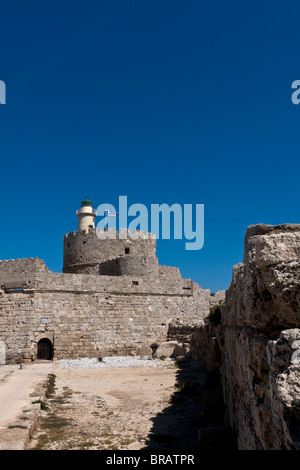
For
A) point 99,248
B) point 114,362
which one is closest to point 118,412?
point 114,362

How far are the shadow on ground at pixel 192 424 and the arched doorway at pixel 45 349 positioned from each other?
25.4 ft

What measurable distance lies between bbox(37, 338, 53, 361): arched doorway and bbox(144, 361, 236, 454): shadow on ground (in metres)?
7.75

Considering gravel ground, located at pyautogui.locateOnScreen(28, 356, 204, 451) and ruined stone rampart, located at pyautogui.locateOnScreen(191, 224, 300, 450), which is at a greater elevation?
ruined stone rampart, located at pyautogui.locateOnScreen(191, 224, 300, 450)

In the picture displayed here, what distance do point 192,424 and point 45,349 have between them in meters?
10.7

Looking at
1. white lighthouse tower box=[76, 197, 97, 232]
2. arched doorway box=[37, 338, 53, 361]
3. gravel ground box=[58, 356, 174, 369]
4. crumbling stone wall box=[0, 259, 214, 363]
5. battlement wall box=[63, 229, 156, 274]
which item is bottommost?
gravel ground box=[58, 356, 174, 369]

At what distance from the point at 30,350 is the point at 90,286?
393cm

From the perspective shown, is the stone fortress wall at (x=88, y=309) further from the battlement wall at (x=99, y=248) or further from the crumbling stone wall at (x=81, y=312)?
the battlement wall at (x=99, y=248)

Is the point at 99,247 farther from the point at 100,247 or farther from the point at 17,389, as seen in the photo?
the point at 17,389

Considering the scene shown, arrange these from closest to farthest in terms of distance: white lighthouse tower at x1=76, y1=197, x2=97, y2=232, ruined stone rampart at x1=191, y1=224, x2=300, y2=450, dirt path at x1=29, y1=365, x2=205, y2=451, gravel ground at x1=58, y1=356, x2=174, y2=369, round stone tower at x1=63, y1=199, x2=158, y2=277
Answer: ruined stone rampart at x1=191, y1=224, x2=300, y2=450, dirt path at x1=29, y1=365, x2=205, y2=451, gravel ground at x1=58, y1=356, x2=174, y2=369, round stone tower at x1=63, y1=199, x2=158, y2=277, white lighthouse tower at x1=76, y1=197, x2=97, y2=232

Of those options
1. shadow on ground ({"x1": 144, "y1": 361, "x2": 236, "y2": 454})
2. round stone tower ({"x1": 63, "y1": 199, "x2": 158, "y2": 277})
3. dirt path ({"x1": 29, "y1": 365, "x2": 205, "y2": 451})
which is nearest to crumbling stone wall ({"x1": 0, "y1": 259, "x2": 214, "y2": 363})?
dirt path ({"x1": 29, "y1": 365, "x2": 205, "y2": 451})

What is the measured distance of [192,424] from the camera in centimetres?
715

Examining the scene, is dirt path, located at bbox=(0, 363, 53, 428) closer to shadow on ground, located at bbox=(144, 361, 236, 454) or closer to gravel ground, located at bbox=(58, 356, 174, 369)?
gravel ground, located at bbox=(58, 356, 174, 369)

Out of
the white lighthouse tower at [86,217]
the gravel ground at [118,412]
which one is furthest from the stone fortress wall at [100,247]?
the gravel ground at [118,412]

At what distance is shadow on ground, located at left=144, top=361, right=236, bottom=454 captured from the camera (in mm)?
4848
